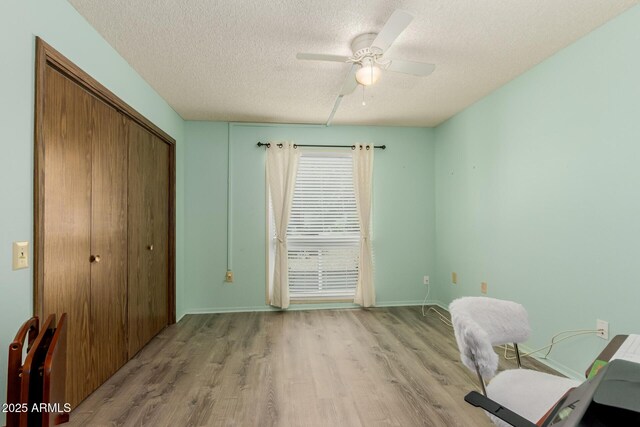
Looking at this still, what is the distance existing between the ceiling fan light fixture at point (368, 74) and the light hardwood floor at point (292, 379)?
211cm

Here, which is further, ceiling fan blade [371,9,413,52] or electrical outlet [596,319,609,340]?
electrical outlet [596,319,609,340]

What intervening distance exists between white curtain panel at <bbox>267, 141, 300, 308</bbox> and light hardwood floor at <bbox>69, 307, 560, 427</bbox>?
50cm

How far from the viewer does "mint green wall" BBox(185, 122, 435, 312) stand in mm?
3768

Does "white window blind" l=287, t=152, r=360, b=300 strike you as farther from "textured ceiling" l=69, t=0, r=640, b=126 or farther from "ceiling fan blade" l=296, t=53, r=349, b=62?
"ceiling fan blade" l=296, t=53, r=349, b=62

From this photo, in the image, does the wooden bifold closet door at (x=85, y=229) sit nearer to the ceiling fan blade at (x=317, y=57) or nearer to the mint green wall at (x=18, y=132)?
the mint green wall at (x=18, y=132)

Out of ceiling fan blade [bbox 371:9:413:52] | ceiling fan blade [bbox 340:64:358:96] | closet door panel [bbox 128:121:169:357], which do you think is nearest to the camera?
ceiling fan blade [bbox 371:9:413:52]

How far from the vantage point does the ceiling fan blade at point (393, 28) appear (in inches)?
61.1

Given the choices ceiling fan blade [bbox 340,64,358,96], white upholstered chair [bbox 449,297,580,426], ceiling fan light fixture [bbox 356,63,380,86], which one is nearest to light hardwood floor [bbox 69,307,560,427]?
white upholstered chair [bbox 449,297,580,426]

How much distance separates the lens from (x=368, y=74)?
6.72 ft

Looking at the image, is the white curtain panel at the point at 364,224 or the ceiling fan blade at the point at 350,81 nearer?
the ceiling fan blade at the point at 350,81

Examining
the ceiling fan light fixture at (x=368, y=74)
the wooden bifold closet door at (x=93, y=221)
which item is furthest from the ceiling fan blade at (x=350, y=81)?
the wooden bifold closet door at (x=93, y=221)

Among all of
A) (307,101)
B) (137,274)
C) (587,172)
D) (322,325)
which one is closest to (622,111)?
(587,172)

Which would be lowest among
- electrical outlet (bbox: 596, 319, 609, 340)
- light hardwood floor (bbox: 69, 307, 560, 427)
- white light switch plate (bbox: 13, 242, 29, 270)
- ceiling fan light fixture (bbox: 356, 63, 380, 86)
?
light hardwood floor (bbox: 69, 307, 560, 427)

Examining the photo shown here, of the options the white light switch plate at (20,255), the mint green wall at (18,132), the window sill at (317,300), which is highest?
the mint green wall at (18,132)
